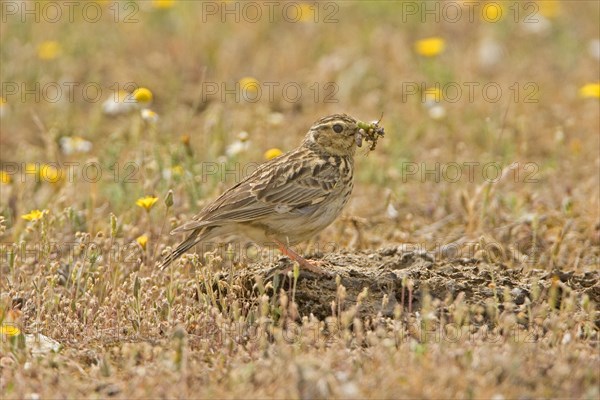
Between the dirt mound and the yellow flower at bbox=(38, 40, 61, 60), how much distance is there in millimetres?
5730

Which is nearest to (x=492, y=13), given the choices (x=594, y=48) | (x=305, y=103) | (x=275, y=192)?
(x=594, y=48)

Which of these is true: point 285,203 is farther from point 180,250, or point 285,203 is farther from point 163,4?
point 163,4

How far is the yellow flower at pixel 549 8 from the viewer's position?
1344cm

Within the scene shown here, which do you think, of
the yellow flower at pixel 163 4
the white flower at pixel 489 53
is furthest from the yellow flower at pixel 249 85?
the white flower at pixel 489 53

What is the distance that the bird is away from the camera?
697 centimetres

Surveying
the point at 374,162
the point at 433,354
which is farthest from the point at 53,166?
the point at 433,354

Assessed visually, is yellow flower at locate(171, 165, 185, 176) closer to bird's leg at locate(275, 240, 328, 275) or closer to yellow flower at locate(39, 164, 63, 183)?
yellow flower at locate(39, 164, 63, 183)

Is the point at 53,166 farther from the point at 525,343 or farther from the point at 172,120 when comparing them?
the point at 525,343

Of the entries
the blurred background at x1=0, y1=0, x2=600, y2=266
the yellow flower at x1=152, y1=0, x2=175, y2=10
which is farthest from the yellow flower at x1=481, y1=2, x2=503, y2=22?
the yellow flower at x1=152, y1=0, x2=175, y2=10

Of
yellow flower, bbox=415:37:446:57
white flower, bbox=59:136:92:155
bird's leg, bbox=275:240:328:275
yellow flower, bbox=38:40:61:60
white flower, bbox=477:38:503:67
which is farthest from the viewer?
white flower, bbox=477:38:503:67

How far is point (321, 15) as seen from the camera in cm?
1357

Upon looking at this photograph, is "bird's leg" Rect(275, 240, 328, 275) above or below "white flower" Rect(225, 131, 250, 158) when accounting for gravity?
below

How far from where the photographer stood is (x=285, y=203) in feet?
23.2

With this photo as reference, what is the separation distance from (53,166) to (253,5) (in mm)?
4920
